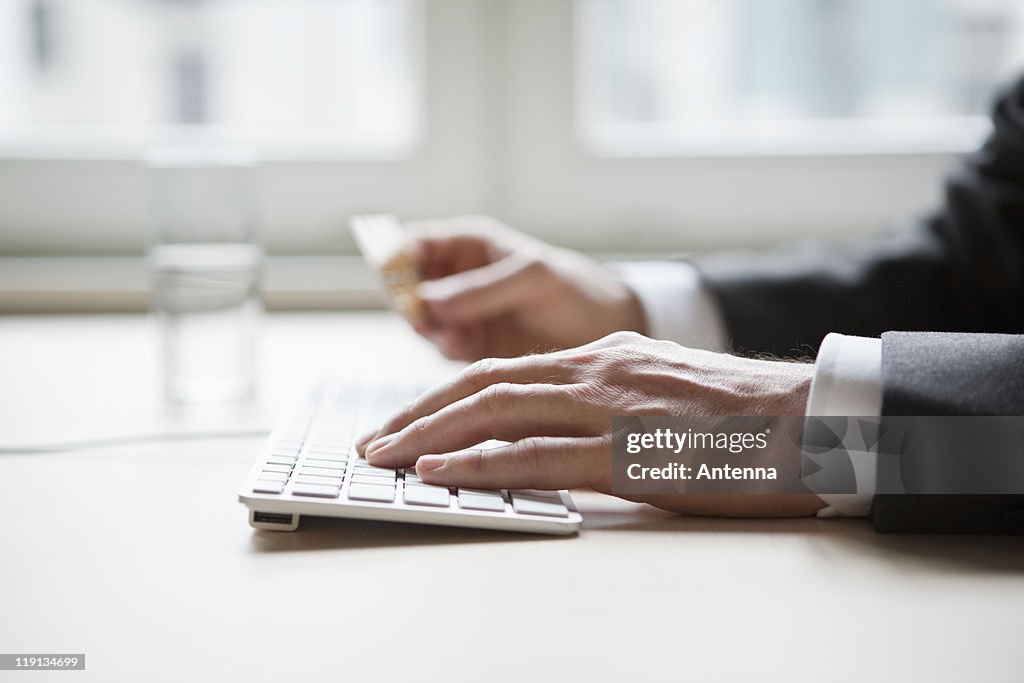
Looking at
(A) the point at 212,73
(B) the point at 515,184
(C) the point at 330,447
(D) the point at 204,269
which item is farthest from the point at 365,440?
(A) the point at 212,73

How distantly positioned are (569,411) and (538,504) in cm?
6

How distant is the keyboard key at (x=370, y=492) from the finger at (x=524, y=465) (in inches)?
1.2

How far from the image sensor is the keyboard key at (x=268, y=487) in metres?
0.54

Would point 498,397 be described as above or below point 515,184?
below

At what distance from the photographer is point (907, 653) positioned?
1.35ft

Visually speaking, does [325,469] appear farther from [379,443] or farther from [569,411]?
[569,411]

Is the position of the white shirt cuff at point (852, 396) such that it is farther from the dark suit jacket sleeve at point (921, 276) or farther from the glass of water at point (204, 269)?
the glass of water at point (204, 269)

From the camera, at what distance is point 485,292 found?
40.0 inches

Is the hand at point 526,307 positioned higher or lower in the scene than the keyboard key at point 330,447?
higher

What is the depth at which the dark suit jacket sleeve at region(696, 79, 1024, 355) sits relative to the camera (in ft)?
3.40

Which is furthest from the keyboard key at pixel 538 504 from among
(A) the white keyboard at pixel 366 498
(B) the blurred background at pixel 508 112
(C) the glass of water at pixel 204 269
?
(B) the blurred background at pixel 508 112

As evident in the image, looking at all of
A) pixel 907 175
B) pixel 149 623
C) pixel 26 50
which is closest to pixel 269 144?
pixel 26 50

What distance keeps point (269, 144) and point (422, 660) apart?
1247 mm

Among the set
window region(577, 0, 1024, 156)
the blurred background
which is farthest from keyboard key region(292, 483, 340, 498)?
window region(577, 0, 1024, 156)
